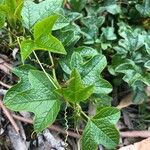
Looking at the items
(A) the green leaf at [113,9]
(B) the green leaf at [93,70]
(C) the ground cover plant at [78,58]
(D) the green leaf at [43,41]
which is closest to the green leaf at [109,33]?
(C) the ground cover plant at [78,58]

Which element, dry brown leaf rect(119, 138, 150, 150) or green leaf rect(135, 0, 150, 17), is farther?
green leaf rect(135, 0, 150, 17)

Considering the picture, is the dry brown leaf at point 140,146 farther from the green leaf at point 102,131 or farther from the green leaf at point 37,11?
the green leaf at point 37,11

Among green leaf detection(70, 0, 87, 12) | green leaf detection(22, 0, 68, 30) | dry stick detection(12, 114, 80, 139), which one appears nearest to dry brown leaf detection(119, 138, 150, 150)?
dry stick detection(12, 114, 80, 139)

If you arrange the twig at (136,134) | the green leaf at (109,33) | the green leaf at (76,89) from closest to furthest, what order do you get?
the green leaf at (76,89) → the twig at (136,134) → the green leaf at (109,33)

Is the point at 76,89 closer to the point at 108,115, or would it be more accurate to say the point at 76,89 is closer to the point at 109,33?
the point at 108,115

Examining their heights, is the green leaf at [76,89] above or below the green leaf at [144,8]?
above

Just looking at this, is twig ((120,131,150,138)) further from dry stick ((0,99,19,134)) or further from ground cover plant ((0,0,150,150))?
dry stick ((0,99,19,134))

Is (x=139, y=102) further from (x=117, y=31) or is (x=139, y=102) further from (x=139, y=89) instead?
(x=117, y=31)
